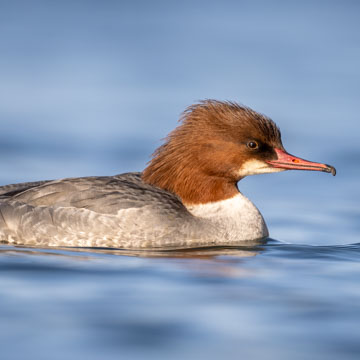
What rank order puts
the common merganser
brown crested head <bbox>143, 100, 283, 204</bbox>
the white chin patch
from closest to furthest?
the common merganser, brown crested head <bbox>143, 100, 283, 204</bbox>, the white chin patch

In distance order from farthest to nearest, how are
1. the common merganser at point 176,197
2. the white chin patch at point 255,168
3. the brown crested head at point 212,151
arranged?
the white chin patch at point 255,168 → the brown crested head at point 212,151 → the common merganser at point 176,197

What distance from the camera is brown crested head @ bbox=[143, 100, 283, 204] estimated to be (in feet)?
31.2

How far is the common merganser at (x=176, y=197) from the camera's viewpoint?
928 cm

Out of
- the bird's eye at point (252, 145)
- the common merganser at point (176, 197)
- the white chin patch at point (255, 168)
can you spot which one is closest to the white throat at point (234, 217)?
the common merganser at point (176, 197)

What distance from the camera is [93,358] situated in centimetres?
632

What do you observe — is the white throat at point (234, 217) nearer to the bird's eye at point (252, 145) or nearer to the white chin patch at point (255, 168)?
the white chin patch at point (255, 168)

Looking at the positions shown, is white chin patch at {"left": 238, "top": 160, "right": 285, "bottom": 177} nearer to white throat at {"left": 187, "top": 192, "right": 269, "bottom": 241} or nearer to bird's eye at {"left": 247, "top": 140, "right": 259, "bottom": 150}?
bird's eye at {"left": 247, "top": 140, "right": 259, "bottom": 150}

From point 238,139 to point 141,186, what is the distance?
1001 millimetres

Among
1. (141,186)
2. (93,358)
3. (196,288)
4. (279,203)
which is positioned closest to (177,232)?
(141,186)

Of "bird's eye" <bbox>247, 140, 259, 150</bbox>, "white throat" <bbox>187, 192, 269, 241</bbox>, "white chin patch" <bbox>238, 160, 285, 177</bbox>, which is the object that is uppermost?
"bird's eye" <bbox>247, 140, 259, 150</bbox>

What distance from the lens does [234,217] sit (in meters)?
9.66

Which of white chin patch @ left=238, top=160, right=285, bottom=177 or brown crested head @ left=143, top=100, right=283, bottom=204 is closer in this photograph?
brown crested head @ left=143, top=100, right=283, bottom=204

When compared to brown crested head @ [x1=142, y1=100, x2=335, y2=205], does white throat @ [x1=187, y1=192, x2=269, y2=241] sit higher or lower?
lower

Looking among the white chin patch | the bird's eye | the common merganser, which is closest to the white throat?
the common merganser
